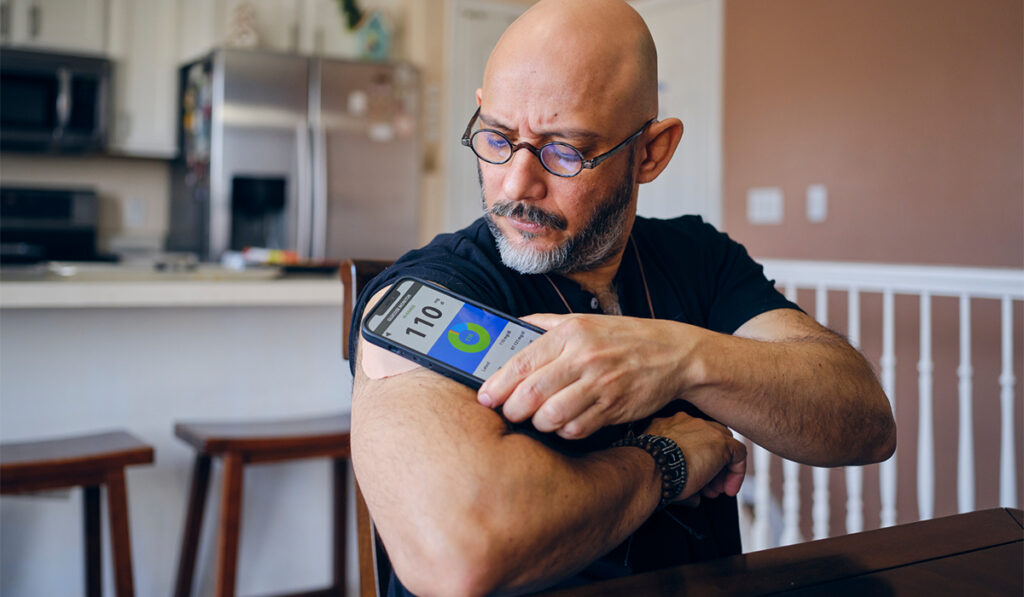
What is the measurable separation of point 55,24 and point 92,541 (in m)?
2.86

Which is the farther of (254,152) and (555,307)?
(254,152)

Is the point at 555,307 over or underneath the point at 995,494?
over

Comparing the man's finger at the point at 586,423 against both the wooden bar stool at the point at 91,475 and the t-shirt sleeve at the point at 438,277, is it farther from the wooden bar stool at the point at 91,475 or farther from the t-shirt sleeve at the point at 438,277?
the wooden bar stool at the point at 91,475

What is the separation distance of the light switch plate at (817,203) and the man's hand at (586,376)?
258 centimetres

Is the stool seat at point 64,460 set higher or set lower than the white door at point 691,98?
lower

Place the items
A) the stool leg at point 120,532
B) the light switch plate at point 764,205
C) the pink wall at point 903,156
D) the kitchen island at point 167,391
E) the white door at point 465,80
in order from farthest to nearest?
the white door at point 465,80 → the light switch plate at point 764,205 → the pink wall at point 903,156 → the kitchen island at point 167,391 → the stool leg at point 120,532

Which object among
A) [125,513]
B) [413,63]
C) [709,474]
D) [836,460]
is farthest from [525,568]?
[413,63]

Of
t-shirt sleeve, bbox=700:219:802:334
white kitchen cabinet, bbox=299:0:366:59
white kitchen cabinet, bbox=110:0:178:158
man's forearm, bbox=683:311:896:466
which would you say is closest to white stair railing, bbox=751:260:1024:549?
t-shirt sleeve, bbox=700:219:802:334

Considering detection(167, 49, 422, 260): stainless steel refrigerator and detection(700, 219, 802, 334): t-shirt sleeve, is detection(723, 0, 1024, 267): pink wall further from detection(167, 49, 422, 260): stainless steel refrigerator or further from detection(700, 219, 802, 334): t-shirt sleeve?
detection(700, 219, 802, 334): t-shirt sleeve

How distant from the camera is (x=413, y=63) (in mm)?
4117

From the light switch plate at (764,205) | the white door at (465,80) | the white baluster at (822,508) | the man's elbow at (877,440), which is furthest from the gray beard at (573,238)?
the white door at (465,80)

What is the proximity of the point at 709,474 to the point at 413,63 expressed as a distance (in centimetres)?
358

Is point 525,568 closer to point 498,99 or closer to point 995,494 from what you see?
point 498,99

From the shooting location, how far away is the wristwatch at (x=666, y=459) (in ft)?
2.72
